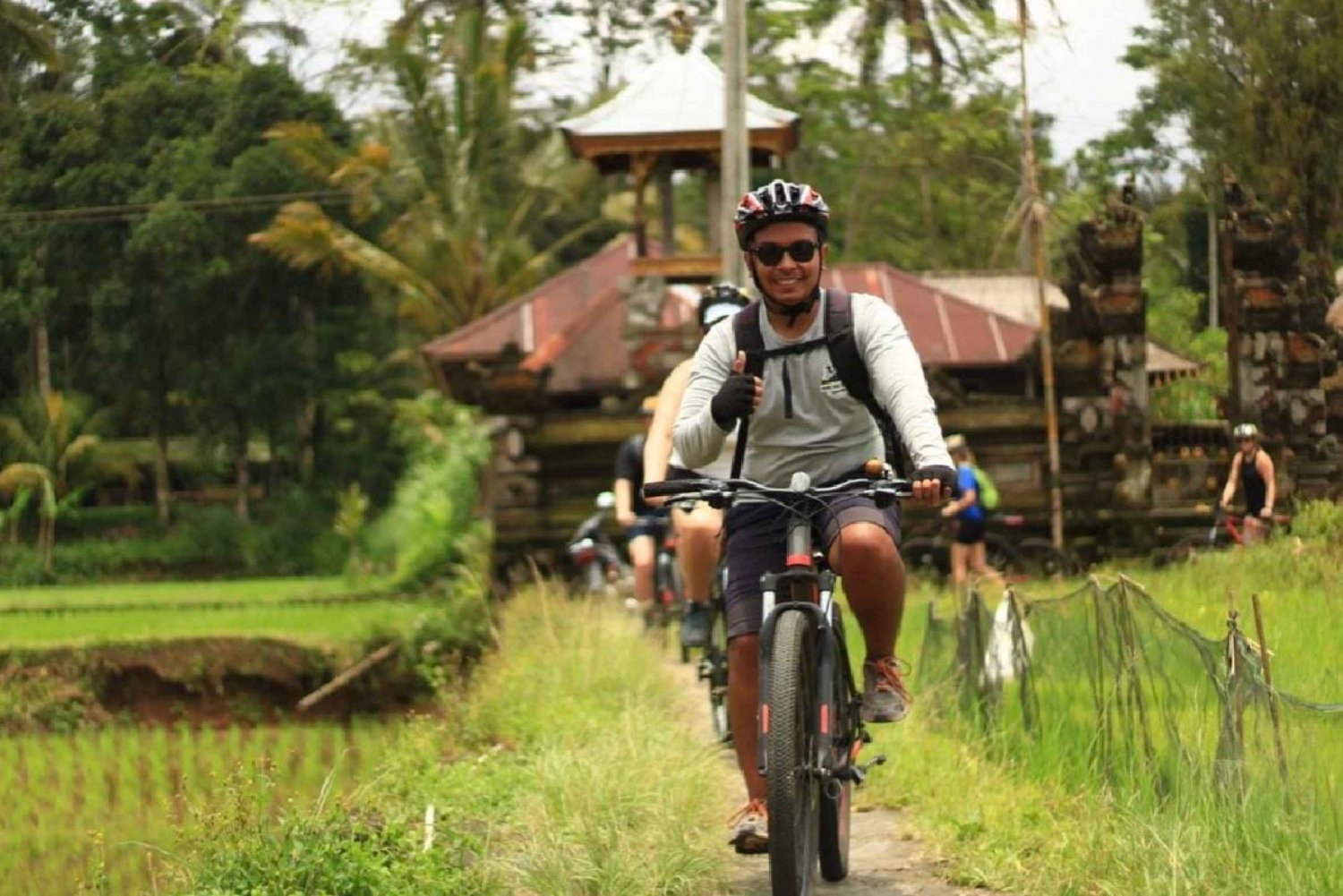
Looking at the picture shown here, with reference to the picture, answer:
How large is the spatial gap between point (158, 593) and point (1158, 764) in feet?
43.4

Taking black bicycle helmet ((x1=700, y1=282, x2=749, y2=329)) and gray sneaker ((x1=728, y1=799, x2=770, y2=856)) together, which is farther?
black bicycle helmet ((x1=700, y1=282, x2=749, y2=329))

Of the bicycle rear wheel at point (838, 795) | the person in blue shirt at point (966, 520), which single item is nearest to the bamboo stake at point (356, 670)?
the person in blue shirt at point (966, 520)

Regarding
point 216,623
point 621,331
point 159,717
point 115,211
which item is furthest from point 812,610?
point 621,331

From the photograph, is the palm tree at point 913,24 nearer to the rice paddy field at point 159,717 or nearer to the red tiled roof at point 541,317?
the red tiled roof at point 541,317

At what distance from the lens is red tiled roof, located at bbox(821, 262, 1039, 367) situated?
27.8 m

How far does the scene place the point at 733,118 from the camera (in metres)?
19.2

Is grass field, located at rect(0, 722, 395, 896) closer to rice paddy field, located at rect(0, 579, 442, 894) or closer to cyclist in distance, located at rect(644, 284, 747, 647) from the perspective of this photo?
rice paddy field, located at rect(0, 579, 442, 894)

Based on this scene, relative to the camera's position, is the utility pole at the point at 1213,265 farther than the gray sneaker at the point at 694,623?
No

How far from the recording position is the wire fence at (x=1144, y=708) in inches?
235

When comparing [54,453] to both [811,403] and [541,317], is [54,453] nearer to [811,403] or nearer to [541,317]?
[811,403]

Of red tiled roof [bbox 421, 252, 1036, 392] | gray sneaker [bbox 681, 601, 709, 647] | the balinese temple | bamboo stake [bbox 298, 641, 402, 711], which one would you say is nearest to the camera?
gray sneaker [bbox 681, 601, 709, 647]

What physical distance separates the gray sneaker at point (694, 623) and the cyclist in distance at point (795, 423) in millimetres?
3427

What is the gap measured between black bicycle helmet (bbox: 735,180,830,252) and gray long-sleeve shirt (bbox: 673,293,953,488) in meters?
0.26

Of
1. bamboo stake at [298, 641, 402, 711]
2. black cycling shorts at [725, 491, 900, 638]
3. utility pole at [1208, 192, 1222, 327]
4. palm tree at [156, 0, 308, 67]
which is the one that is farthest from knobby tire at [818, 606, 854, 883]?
bamboo stake at [298, 641, 402, 711]
